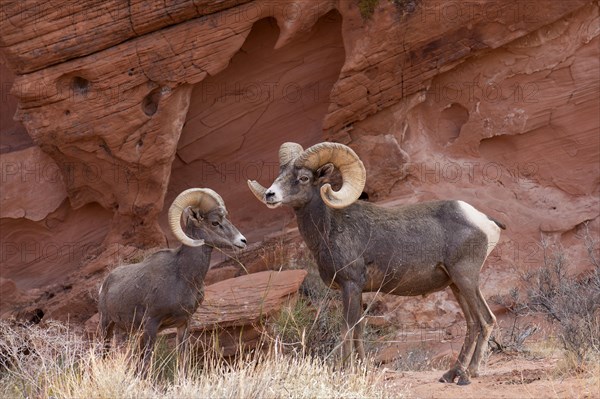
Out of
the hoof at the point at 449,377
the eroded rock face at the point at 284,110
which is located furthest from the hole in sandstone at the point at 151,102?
the hoof at the point at 449,377

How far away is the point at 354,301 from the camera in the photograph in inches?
375

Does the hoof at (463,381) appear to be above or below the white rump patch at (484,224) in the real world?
below

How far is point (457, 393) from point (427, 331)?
5269 mm

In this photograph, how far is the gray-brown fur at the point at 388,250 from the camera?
9.62m

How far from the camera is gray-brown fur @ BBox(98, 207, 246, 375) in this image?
1030cm

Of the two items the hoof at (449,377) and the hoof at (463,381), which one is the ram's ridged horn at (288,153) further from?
the hoof at (463,381)

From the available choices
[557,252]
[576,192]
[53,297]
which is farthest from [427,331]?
[53,297]

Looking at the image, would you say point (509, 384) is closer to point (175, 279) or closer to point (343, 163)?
point (343, 163)

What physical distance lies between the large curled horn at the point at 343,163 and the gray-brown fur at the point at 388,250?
0.10 m

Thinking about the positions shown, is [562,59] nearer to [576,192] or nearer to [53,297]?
[576,192]

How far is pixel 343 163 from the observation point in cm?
977

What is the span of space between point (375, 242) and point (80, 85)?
6.36 meters

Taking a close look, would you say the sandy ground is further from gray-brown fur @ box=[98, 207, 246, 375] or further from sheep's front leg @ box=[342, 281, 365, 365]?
gray-brown fur @ box=[98, 207, 246, 375]

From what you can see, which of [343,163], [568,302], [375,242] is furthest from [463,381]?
[343,163]
